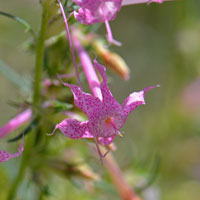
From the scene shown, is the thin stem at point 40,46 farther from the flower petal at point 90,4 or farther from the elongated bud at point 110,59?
the elongated bud at point 110,59

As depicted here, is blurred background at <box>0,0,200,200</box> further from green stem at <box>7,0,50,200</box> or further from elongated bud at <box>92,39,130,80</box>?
elongated bud at <box>92,39,130,80</box>

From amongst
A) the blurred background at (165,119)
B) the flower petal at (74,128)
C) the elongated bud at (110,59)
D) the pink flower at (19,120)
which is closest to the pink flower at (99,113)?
the flower petal at (74,128)

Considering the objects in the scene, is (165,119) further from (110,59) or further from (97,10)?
(97,10)

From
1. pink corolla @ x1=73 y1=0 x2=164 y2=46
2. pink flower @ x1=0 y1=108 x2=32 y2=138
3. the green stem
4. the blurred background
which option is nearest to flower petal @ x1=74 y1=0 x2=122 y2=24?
pink corolla @ x1=73 y1=0 x2=164 y2=46

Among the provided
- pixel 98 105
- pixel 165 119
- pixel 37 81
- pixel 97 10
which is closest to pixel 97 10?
pixel 97 10

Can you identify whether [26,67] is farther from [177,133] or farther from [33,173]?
[33,173]

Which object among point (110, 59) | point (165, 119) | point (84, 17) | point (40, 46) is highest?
point (84, 17)

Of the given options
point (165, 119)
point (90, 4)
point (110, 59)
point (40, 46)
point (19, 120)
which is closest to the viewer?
point (90, 4)
